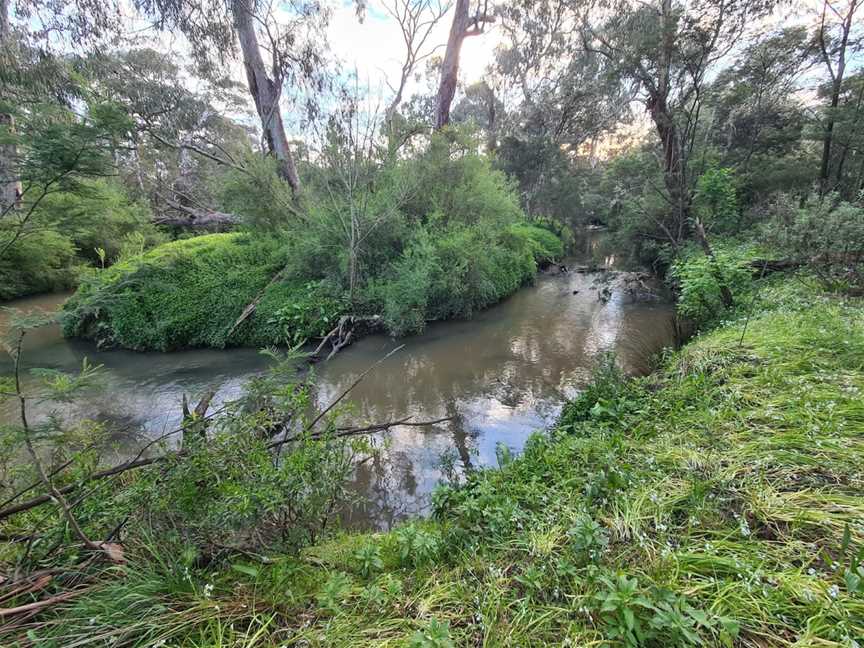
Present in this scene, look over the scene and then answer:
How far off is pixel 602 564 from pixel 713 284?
6274 millimetres

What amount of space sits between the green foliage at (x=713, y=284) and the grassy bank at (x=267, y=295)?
13.4 ft

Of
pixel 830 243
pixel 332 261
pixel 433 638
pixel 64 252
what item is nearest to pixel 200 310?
pixel 332 261

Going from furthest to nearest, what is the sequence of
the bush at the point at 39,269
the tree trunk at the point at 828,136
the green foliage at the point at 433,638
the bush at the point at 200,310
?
the bush at the point at 39,269 < the tree trunk at the point at 828,136 < the bush at the point at 200,310 < the green foliage at the point at 433,638

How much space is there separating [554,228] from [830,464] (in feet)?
65.0

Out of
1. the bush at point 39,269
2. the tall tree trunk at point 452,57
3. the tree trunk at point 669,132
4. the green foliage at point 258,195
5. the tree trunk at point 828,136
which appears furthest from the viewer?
the tall tree trunk at point 452,57

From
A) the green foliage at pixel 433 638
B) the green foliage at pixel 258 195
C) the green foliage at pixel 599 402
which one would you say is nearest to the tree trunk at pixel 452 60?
the green foliage at pixel 258 195

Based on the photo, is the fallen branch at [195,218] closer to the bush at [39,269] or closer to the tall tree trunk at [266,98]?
the bush at [39,269]

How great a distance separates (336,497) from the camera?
2307 mm

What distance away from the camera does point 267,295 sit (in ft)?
26.5

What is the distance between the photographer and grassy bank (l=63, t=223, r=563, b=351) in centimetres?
724

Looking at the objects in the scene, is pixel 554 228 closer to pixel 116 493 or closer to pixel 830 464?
pixel 830 464

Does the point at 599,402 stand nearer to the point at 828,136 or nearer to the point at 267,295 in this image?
the point at 267,295

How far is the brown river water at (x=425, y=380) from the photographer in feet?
12.8

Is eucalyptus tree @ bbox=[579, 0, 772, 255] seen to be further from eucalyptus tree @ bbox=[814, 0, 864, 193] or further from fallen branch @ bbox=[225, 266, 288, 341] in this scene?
fallen branch @ bbox=[225, 266, 288, 341]
